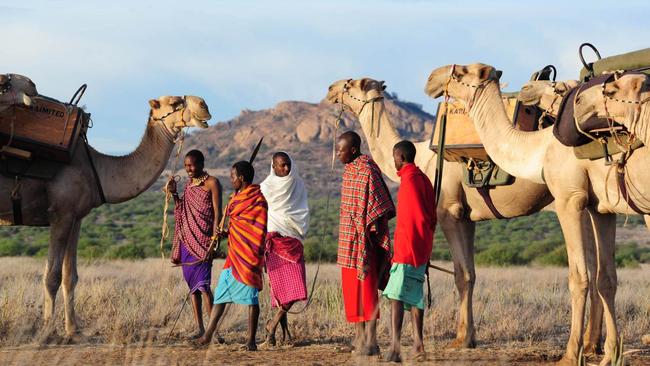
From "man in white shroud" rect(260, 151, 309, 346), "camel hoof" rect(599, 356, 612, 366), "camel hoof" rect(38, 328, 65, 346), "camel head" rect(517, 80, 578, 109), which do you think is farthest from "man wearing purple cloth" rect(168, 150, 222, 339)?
"camel hoof" rect(599, 356, 612, 366)

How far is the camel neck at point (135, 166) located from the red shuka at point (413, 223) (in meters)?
3.65

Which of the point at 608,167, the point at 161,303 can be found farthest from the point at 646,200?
the point at 161,303

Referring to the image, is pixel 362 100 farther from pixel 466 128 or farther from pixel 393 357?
pixel 393 357

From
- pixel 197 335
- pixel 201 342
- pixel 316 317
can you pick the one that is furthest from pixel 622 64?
pixel 197 335

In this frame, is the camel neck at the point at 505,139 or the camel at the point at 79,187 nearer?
the camel neck at the point at 505,139

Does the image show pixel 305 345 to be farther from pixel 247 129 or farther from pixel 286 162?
pixel 247 129

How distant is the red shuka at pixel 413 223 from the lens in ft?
30.7

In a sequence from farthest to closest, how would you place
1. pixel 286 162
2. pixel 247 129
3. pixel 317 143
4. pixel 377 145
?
pixel 247 129
pixel 317 143
pixel 377 145
pixel 286 162

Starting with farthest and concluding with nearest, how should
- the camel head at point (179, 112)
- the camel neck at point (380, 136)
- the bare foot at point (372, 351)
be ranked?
the camel neck at point (380, 136) < the camel head at point (179, 112) < the bare foot at point (372, 351)

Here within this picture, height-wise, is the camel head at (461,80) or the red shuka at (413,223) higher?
the camel head at (461,80)

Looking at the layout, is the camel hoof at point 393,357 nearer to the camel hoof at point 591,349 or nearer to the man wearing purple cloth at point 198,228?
the camel hoof at point 591,349

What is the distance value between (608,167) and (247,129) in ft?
312

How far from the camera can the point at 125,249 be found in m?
30.0

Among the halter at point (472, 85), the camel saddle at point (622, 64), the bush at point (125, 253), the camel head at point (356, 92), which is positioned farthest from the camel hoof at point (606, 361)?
the bush at point (125, 253)
